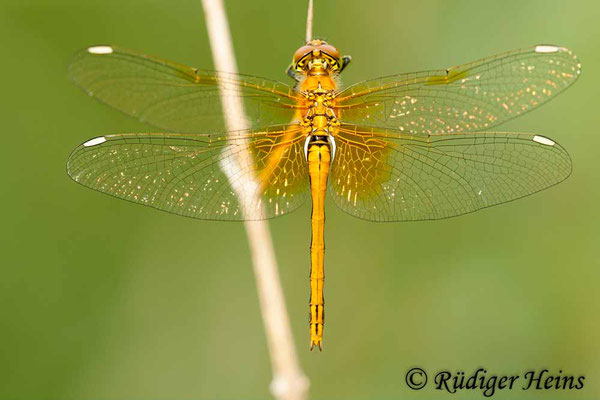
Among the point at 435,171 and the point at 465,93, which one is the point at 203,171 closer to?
the point at 435,171

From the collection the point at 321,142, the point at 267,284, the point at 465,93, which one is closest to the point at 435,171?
the point at 465,93

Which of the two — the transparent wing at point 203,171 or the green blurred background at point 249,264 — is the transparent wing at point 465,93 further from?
the green blurred background at point 249,264

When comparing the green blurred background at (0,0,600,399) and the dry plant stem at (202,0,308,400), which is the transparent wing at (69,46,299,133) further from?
the green blurred background at (0,0,600,399)

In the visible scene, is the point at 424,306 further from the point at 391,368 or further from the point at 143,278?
the point at 143,278

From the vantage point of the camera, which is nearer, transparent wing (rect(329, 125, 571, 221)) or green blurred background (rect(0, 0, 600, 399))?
transparent wing (rect(329, 125, 571, 221))

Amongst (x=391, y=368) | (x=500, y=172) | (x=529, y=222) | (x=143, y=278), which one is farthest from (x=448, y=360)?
(x=143, y=278)

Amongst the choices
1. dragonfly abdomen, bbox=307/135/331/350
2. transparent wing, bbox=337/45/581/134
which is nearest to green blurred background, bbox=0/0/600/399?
dragonfly abdomen, bbox=307/135/331/350

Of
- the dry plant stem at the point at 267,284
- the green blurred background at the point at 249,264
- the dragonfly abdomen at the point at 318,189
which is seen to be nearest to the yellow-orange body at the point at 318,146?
the dragonfly abdomen at the point at 318,189
